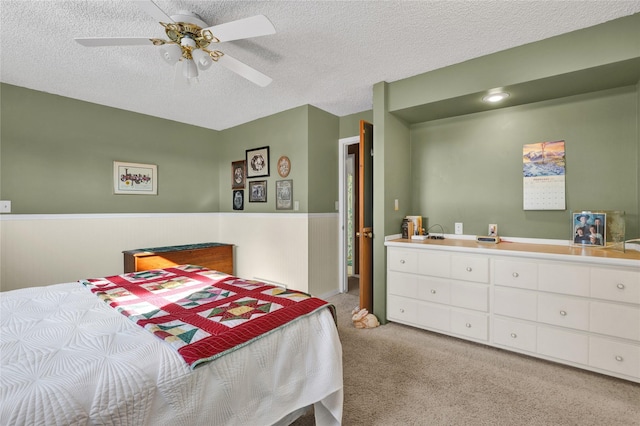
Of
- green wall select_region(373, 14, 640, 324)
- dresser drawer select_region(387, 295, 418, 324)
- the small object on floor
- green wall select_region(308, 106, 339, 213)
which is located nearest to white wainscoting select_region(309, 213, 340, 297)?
green wall select_region(308, 106, 339, 213)

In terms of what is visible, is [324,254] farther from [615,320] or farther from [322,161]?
→ [615,320]

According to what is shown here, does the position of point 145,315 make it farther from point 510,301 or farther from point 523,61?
point 523,61

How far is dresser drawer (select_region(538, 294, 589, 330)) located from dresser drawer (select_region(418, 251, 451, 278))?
2.28ft

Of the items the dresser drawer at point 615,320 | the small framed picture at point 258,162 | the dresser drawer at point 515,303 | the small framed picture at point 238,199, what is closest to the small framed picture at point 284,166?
the small framed picture at point 258,162

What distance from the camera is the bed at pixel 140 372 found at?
871 mm

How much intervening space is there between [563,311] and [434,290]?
0.93 metres

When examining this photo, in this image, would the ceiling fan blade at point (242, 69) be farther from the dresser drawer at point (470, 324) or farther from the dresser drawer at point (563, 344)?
the dresser drawer at point (563, 344)

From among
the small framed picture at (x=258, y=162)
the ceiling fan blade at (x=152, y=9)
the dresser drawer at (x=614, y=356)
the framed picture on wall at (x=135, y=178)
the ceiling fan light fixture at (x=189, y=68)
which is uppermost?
the ceiling fan blade at (x=152, y=9)

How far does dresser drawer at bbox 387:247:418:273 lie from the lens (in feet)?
9.37

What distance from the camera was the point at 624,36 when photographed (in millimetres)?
2031

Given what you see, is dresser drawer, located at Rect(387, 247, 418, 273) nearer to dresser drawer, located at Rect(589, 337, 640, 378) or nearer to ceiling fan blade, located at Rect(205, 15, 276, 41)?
dresser drawer, located at Rect(589, 337, 640, 378)

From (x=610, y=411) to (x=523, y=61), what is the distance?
2487mm

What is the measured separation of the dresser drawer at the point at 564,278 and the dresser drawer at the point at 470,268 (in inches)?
14.7

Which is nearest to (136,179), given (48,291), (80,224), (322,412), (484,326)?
(80,224)
